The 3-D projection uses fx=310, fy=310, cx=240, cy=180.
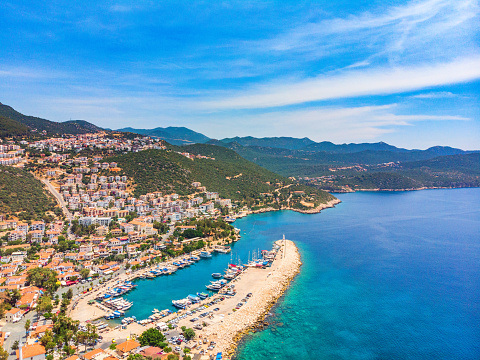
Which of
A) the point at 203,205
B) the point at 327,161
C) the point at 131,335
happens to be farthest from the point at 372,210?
the point at 327,161

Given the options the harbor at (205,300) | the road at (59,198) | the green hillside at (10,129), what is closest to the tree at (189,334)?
the harbor at (205,300)

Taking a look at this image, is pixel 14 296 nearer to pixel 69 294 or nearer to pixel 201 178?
Answer: pixel 69 294

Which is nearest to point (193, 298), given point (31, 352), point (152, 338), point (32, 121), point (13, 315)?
point (152, 338)

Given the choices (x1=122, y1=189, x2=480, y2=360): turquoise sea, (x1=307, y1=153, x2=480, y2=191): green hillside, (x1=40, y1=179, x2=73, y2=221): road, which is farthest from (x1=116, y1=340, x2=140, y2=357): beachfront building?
(x1=307, y1=153, x2=480, y2=191): green hillside

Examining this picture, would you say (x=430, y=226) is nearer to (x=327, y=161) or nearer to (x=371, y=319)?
(x=371, y=319)

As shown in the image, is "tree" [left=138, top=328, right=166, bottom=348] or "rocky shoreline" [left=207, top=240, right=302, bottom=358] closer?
"tree" [left=138, top=328, right=166, bottom=348]

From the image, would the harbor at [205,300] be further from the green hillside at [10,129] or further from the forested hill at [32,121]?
the forested hill at [32,121]

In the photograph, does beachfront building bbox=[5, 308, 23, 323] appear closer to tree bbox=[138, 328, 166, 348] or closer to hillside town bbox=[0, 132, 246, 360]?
hillside town bbox=[0, 132, 246, 360]
